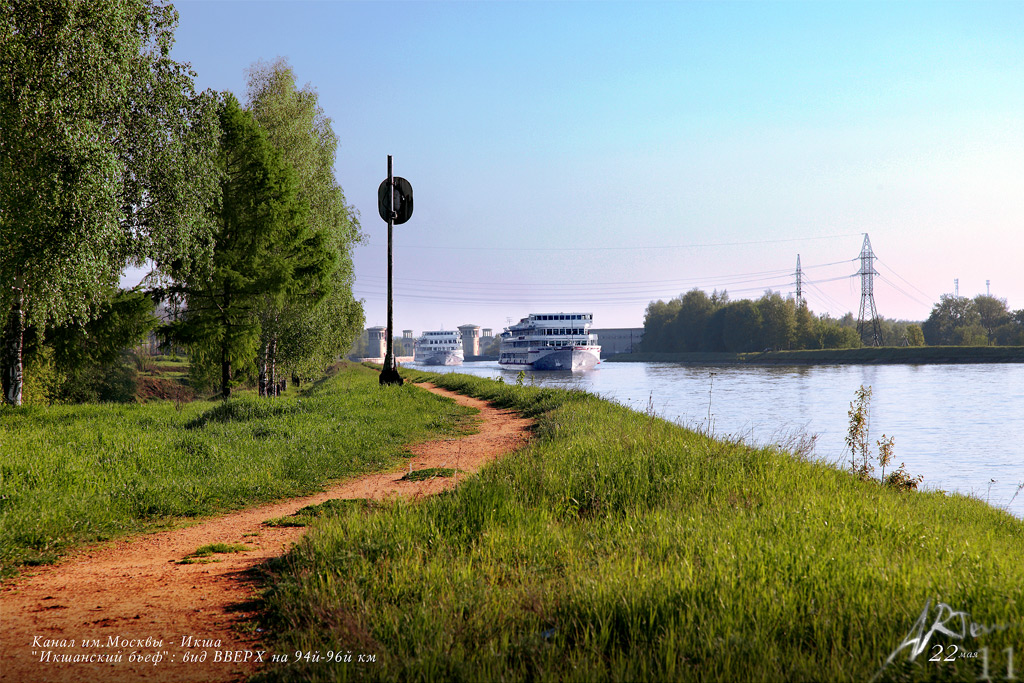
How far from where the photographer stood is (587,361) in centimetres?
9231

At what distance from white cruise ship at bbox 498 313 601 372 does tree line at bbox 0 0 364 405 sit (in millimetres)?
63687

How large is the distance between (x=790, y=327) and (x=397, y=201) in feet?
335

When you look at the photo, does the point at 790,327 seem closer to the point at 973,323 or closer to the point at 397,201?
the point at 973,323

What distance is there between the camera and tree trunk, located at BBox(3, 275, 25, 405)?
17.4 metres

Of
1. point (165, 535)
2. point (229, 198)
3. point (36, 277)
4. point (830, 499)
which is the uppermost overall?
point (229, 198)

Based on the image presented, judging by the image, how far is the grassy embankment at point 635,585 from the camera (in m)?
3.38

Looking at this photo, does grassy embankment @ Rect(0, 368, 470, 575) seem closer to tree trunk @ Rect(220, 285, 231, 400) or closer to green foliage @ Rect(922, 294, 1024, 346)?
tree trunk @ Rect(220, 285, 231, 400)

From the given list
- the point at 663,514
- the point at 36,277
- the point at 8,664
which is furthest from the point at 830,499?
the point at 36,277

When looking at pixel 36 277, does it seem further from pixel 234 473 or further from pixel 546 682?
pixel 546 682

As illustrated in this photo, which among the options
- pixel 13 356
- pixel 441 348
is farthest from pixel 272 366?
pixel 441 348

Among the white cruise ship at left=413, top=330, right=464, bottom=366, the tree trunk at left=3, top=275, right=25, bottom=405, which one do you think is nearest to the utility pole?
the tree trunk at left=3, top=275, right=25, bottom=405

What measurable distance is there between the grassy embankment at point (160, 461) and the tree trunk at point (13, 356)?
252 centimetres

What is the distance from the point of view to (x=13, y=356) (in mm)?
17953

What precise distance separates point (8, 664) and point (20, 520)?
3.39 metres
